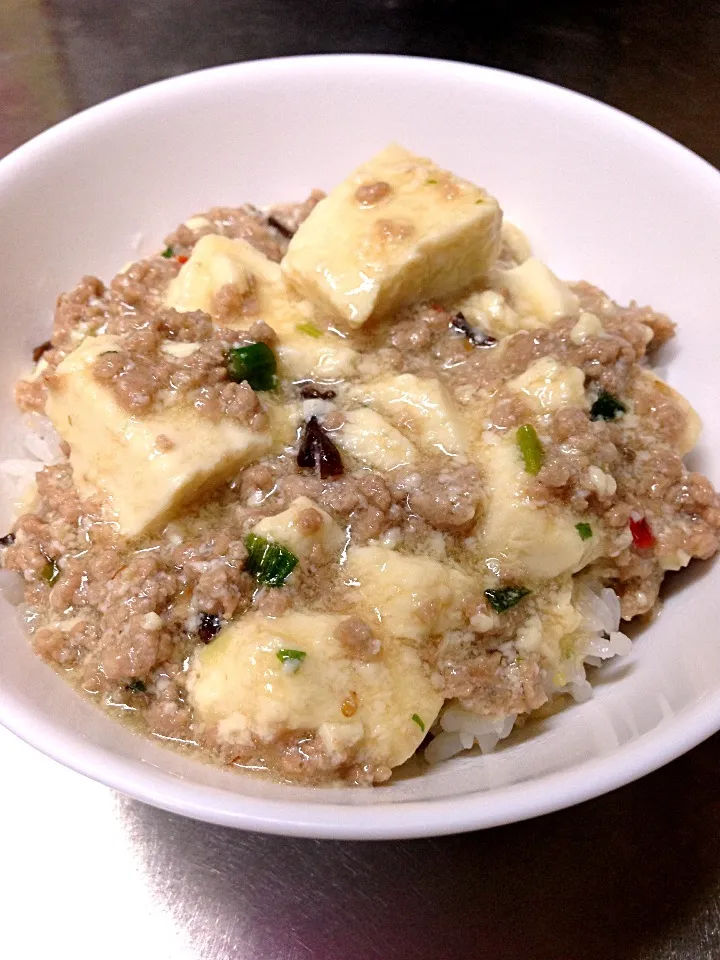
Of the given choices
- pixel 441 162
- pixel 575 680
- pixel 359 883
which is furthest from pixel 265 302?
pixel 359 883

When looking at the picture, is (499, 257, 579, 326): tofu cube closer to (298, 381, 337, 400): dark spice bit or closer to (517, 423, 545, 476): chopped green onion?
(517, 423, 545, 476): chopped green onion

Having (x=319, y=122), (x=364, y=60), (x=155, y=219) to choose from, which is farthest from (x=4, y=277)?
(x=364, y=60)

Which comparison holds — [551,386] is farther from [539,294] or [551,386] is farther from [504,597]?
[504,597]

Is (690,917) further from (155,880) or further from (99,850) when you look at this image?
(99,850)

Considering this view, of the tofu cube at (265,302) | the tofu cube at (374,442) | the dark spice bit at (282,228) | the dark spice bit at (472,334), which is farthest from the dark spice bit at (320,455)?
the dark spice bit at (282,228)

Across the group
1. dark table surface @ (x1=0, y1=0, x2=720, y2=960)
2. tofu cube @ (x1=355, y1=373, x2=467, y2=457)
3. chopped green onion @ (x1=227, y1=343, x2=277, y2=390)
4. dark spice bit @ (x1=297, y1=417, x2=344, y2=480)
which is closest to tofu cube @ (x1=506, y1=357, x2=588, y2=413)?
tofu cube @ (x1=355, y1=373, x2=467, y2=457)

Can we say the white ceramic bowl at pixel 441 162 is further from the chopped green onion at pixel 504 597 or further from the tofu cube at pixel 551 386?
the tofu cube at pixel 551 386
